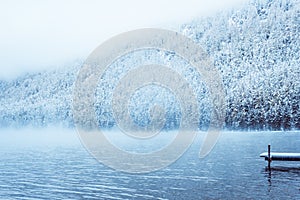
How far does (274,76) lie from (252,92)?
17867 mm

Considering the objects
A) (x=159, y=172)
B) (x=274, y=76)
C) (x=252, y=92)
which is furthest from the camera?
(x=274, y=76)

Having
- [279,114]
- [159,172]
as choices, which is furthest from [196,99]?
[159,172]

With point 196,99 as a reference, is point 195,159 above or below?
below

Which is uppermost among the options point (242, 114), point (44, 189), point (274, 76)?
point (274, 76)

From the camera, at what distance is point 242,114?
156125 millimetres

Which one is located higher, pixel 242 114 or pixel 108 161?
pixel 242 114

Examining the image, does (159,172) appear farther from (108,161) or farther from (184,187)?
(108,161)

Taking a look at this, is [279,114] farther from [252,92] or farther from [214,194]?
[214,194]

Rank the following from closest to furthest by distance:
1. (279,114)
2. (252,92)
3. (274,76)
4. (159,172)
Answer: (159,172)
(279,114)
(252,92)
(274,76)

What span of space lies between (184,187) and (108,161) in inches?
Result: 1009

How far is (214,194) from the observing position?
33250 mm

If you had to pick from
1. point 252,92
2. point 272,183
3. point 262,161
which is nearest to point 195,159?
point 262,161

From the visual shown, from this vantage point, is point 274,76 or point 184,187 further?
point 274,76

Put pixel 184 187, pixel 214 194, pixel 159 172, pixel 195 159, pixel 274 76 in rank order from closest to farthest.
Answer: pixel 214 194 < pixel 184 187 < pixel 159 172 < pixel 195 159 < pixel 274 76
